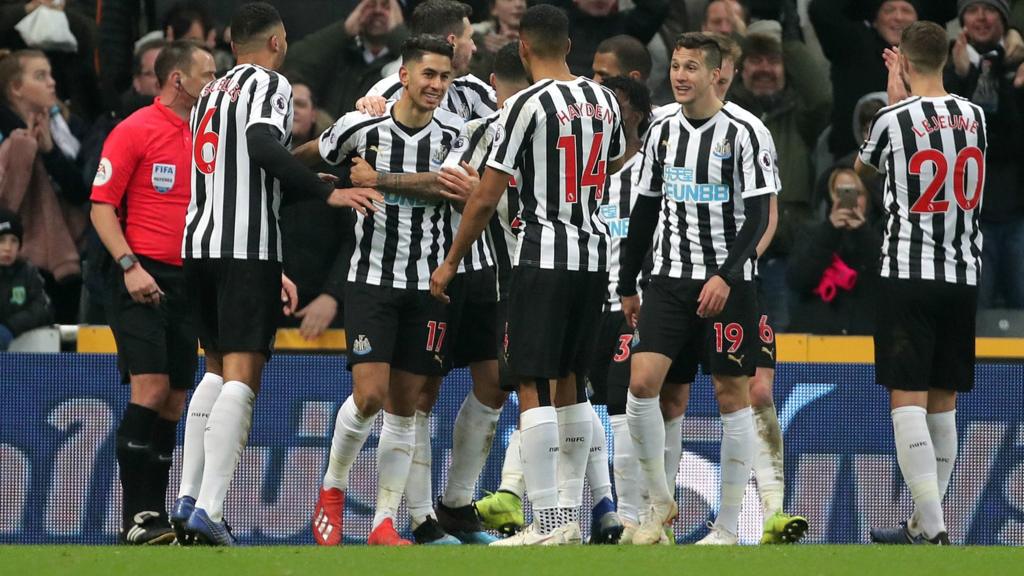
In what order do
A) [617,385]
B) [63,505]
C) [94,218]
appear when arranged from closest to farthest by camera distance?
[94,218]
[617,385]
[63,505]

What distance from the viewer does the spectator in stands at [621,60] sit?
9.17 metres

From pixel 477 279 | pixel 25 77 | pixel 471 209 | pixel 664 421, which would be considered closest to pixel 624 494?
pixel 664 421

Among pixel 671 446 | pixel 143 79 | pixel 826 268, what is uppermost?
pixel 143 79

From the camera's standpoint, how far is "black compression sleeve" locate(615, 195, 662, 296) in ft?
27.0

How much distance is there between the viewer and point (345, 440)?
7.87 m

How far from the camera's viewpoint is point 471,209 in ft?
24.3

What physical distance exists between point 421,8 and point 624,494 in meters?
2.56

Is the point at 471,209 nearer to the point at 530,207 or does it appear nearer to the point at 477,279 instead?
the point at 530,207

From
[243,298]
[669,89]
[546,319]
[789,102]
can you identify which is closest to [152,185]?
[243,298]

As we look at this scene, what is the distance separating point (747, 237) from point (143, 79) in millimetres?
4904

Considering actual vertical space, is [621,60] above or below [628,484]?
above

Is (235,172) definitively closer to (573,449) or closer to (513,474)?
(573,449)

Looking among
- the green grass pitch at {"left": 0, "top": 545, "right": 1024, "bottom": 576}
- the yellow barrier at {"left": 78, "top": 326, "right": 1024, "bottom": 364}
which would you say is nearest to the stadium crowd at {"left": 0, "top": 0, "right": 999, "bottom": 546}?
the green grass pitch at {"left": 0, "top": 545, "right": 1024, "bottom": 576}

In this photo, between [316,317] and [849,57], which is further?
[849,57]
